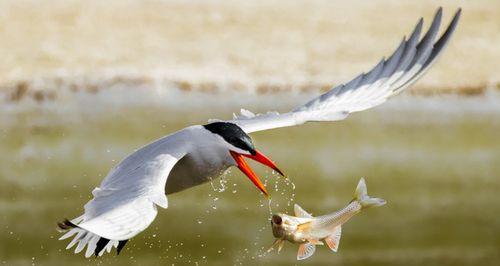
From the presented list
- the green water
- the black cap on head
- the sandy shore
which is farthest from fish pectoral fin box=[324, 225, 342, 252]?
the sandy shore

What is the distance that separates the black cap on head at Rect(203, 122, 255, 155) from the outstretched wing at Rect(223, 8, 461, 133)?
219mm

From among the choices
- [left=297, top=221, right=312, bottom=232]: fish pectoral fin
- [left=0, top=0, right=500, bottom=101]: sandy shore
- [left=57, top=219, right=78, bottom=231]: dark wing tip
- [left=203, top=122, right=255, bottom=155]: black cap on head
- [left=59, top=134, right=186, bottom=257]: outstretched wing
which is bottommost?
[left=297, top=221, right=312, bottom=232]: fish pectoral fin

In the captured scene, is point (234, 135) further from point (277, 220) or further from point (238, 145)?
point (277, 220)

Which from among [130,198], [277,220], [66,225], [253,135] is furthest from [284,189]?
[66,225]

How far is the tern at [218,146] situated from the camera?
7293 millimetres

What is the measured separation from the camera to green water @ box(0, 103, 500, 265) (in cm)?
1036

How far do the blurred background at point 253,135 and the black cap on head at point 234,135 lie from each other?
7.88 feet

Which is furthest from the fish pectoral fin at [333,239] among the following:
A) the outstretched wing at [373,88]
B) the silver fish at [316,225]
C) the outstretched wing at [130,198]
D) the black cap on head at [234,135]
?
the outstretched wing at [130,198]

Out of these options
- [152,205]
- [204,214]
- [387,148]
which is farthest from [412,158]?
[152,205]

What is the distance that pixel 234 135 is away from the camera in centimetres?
788

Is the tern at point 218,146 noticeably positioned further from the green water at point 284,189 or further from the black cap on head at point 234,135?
the green water at point 284,189

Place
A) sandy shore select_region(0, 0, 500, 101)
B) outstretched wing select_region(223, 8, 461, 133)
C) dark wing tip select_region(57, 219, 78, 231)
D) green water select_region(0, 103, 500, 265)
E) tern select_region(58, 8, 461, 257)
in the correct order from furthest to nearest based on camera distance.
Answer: sandy shore select_region(0, 0, 500, 101) → green water select_region(0, 103, 500, 265) → outstretched wing select_region(223, 8, 461, 133) → tern select_region(58, 8, 461, 257) → dark wing tip select_region(57, 219, 78, 231)

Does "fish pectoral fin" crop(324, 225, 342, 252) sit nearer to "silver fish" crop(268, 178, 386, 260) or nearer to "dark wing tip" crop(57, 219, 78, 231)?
"silver fish" crop(268, 178, 386, 260)

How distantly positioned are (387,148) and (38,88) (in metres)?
2.08
